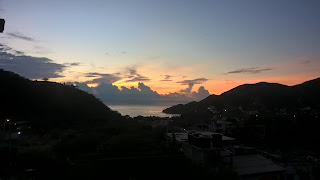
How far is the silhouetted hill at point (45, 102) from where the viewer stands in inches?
1072

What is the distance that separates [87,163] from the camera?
7.79 m

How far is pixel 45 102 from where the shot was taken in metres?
31.7

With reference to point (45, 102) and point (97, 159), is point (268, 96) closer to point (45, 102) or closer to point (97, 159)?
point (45, 102)

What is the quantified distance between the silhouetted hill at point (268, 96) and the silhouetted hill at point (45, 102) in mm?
37565

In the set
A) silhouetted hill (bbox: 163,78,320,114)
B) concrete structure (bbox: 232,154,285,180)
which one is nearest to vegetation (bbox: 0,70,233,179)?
concrete structure (bbox: 232,154,285,180)

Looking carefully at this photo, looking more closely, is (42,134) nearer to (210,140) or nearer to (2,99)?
(210,140)

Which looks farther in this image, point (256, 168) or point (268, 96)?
point (268, 96)

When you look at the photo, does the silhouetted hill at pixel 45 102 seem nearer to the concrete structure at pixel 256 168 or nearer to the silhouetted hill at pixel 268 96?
the concrete structure at pixel 256 168

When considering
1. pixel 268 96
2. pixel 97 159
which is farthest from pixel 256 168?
pixel 268 96

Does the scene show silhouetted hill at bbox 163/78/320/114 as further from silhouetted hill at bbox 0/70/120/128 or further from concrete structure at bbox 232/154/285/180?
concrete structure at bbox 232/154/285/180

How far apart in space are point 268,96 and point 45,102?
53330 millimetres

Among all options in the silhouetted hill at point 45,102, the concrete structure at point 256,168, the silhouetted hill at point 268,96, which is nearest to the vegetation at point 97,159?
the concrete structure at point 256,168

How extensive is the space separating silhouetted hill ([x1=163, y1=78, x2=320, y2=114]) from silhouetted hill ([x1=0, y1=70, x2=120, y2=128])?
37.6 meters

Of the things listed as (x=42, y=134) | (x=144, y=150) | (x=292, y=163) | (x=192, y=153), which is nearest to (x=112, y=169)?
(x=144, y=150)
